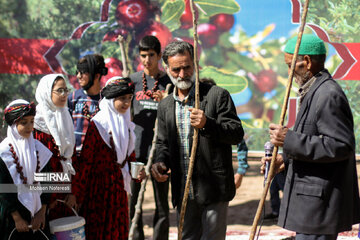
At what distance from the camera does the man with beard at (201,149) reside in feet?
12.7

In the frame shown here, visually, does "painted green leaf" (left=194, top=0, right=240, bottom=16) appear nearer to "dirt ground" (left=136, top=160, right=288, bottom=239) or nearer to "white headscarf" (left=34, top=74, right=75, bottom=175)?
"dirt ground" (left=136, top=160, right=288, bottom=239)

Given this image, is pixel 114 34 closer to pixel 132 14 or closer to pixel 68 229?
pixel 132 14

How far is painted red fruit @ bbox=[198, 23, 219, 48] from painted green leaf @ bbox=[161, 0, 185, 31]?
1.38 feet

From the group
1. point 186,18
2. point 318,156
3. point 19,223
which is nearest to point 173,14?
point 186,18

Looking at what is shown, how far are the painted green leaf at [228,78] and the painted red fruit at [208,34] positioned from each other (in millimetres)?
455

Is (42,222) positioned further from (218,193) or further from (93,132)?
(218,193)

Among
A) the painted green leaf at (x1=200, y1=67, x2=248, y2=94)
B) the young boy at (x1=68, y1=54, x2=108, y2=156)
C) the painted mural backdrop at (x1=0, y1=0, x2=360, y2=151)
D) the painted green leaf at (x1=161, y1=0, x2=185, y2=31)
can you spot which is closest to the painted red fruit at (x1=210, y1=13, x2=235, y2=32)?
the painted mural backdrop at (x1=0, y1=0, x2=360, y2=151)

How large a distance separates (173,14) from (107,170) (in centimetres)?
513

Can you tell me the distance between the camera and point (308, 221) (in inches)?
127

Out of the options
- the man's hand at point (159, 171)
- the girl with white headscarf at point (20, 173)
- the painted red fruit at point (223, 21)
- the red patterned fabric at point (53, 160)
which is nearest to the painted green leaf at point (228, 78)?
the painted red fruit at point (223, 21)

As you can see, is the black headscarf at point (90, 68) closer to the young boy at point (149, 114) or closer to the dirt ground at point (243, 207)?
the young boy at point (149, 114)

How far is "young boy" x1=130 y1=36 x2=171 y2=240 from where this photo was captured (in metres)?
5.48

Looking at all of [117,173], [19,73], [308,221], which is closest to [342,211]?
[308,221]

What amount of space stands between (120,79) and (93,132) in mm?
553
